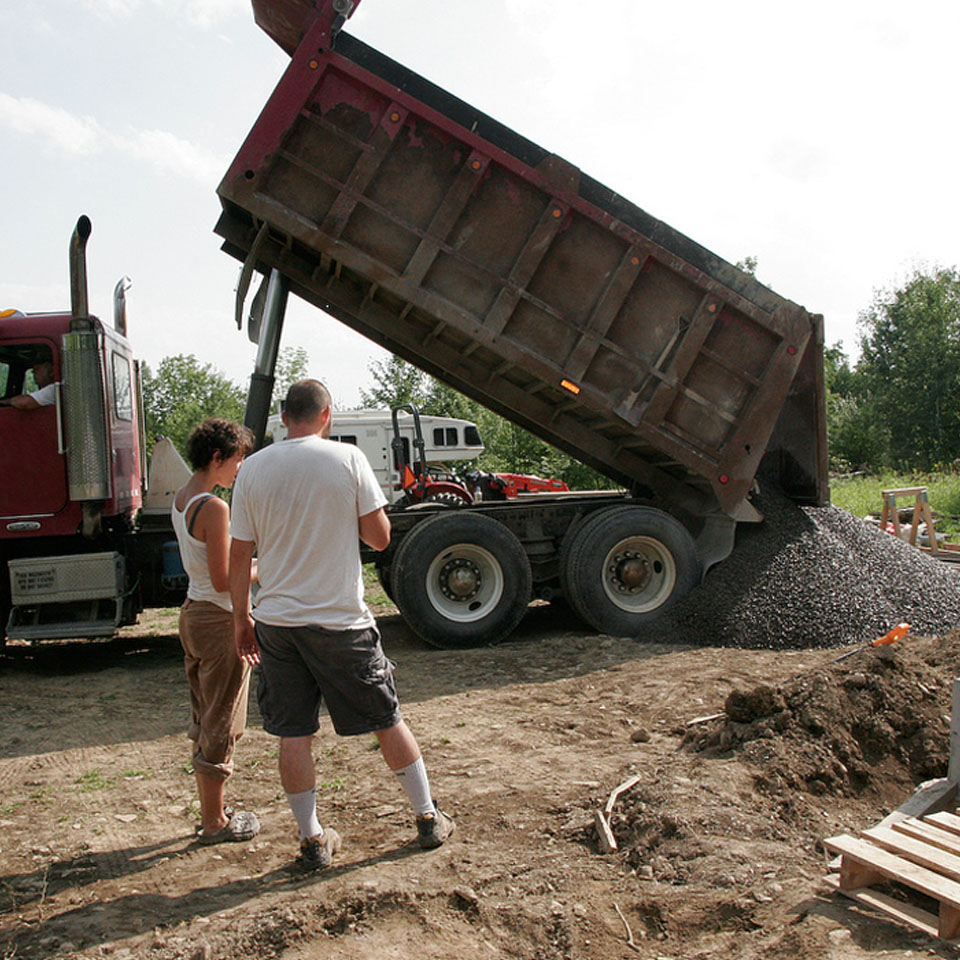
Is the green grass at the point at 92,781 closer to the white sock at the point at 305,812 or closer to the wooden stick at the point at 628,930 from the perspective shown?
the white sock at the point at 305,812

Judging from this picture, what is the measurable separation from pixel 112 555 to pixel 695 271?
194 inches

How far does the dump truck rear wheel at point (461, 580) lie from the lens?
7.21 meters

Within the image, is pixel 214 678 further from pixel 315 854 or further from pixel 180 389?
pixel 180 389

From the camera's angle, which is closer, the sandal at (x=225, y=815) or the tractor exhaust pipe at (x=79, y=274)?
the sandal at (x=225, y=815)

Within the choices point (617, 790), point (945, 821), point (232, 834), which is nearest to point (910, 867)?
point (945, 821)

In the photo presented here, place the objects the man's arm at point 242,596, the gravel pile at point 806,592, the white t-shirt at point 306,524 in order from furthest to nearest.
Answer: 1. the gravel pile at point 806,592
2. the man's arm at point 242,596
3. the white t-shirt at point 306,524

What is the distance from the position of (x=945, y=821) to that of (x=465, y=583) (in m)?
4.69

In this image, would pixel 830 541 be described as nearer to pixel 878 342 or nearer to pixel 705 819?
pixel 705 819

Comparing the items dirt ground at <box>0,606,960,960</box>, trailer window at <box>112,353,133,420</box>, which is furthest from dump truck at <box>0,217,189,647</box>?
dirt ground at <box>0,606,960,960</box>

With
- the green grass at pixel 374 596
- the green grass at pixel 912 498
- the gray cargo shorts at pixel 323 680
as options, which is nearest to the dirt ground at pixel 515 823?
the gray cargo shorts at pixel 323 680

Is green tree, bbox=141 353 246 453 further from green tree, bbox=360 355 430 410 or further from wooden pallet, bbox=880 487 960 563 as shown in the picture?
wooden pallet, bbox=880 487 960 563

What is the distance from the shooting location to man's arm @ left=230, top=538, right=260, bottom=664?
328 cm

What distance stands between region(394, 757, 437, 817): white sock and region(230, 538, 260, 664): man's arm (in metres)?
0.70

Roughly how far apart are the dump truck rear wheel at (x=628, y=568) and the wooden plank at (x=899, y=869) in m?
4.56
